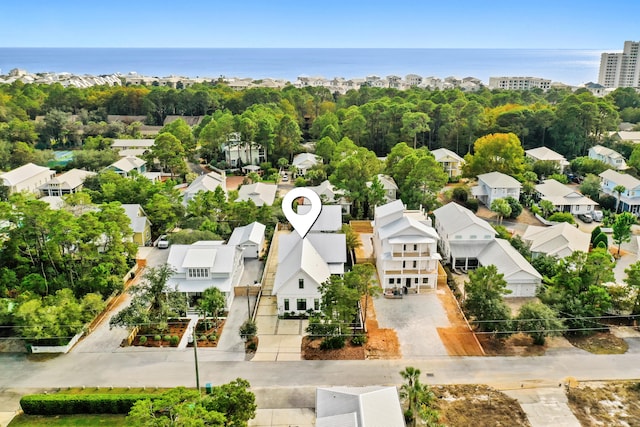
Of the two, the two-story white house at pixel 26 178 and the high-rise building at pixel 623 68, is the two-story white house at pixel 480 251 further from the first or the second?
the high-rise building at pixel 623 68

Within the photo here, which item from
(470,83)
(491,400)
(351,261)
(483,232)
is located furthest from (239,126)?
(470,83)

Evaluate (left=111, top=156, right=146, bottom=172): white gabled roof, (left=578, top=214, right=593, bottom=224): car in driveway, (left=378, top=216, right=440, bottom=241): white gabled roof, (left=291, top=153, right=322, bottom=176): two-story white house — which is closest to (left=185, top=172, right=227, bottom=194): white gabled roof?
(left=111, top=156, right=146, bottom=172): white gabled roof

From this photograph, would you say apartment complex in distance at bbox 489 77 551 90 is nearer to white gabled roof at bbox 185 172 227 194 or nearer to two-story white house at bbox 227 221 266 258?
white gabled roof at bbox 185 172 227 194

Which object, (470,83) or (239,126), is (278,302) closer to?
(239,126)

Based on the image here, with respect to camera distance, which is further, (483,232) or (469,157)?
(469,157)

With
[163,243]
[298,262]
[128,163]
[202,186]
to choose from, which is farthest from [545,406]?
[128,163]

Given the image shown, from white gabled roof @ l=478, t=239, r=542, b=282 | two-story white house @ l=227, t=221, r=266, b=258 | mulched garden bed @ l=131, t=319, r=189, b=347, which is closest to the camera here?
mulched garden bed @ l=131, t=319, r=189, b=347

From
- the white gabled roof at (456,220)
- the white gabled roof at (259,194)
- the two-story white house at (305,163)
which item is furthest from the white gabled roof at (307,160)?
the white gabled roof at (456,220)
